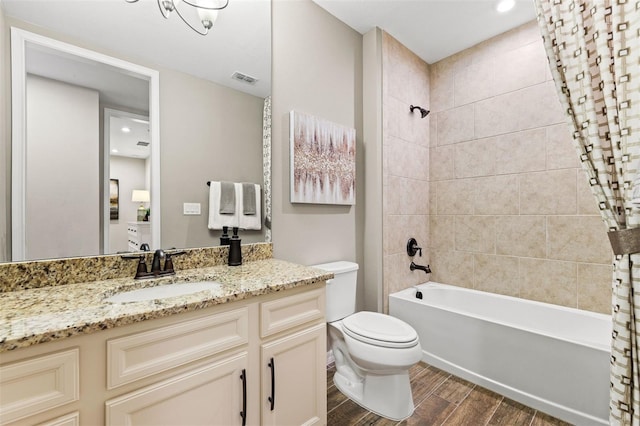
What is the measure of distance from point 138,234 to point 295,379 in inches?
38.7

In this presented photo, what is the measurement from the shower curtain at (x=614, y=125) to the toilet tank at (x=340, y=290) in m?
1.28

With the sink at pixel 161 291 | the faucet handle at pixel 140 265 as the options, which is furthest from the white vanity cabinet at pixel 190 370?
the faucet handle at pixel 140 265

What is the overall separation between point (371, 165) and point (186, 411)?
1926 millimetres

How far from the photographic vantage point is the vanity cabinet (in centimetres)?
132

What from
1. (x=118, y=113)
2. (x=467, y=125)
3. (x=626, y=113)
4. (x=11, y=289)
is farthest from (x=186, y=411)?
(x=467, y=125)

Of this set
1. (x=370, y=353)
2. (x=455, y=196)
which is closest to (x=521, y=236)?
(x=455, y=196)

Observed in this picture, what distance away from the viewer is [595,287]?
75.9 inches

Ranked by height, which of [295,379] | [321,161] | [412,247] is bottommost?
[295,379]

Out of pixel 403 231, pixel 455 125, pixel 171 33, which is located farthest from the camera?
pixel 455 125

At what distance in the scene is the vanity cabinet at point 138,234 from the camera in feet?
4.32

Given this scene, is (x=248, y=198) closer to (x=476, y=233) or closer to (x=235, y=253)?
(x=235, y=253)

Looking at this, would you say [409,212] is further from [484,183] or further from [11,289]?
[11,289]

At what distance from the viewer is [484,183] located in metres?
2.43

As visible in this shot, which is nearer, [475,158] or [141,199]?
[141,199]
